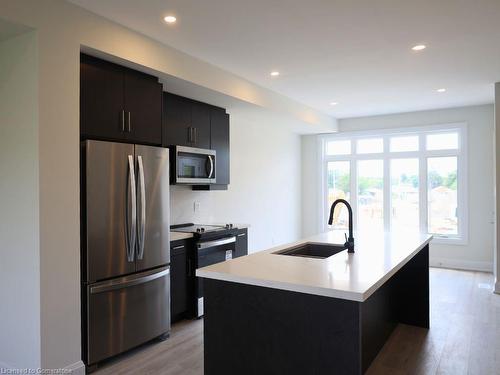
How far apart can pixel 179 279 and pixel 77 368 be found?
1.32 meters

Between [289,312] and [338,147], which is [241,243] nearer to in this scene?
[289,312]

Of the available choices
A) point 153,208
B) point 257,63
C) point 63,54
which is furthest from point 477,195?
point 63,54

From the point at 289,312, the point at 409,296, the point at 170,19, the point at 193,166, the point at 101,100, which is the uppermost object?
the point at 170,19

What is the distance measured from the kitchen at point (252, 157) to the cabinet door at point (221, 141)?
8.4 inches

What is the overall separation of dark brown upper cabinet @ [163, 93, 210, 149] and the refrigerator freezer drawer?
1.44 meters

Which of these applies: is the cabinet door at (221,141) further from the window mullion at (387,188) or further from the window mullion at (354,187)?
the window mullion at (387,188)

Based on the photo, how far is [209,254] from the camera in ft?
13.7

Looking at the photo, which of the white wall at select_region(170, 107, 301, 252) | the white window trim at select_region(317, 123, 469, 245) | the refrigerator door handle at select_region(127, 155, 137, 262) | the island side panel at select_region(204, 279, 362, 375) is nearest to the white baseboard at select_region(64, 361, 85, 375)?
the refrigerator door handle at select_region(127, 155, 137, 262)

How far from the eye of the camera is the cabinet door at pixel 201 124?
4.44 m

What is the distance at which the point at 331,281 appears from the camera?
6.55 ft

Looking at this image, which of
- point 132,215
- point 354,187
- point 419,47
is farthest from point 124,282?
point 354,187

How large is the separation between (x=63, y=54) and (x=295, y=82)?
283 cm

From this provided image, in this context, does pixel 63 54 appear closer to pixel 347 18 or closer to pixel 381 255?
pixel 347 18

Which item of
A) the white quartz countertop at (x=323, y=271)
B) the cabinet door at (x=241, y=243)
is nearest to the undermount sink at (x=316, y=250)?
the white quartz countertop at (x=323, y=271)
